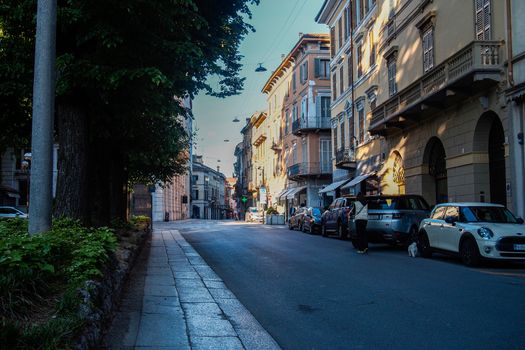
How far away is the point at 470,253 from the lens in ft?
42.9

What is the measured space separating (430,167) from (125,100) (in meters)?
17.5

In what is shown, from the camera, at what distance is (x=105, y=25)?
32.1ft

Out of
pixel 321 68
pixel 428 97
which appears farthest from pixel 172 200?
pixel 428 97

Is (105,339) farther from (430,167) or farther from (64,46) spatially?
(430,167)

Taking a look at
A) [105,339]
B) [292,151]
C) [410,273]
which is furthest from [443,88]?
[292,151]

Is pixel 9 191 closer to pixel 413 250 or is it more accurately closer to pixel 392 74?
pixel 392 74

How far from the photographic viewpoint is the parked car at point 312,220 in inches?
1166

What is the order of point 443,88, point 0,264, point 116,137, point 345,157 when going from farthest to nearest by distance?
1. point 345,157
2. point 443,88
3. point 116,137
4. point 0,264

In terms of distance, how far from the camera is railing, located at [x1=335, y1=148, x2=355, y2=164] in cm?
3659

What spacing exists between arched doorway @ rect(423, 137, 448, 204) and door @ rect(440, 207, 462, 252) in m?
10.5

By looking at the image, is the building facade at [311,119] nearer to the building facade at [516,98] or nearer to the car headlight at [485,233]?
the building facade at [516,98]

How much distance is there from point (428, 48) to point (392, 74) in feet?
15.2

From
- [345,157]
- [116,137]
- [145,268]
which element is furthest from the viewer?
[345,157]

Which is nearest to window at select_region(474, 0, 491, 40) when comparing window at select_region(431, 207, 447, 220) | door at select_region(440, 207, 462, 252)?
window at select_region(431, 207, 447, 220)
